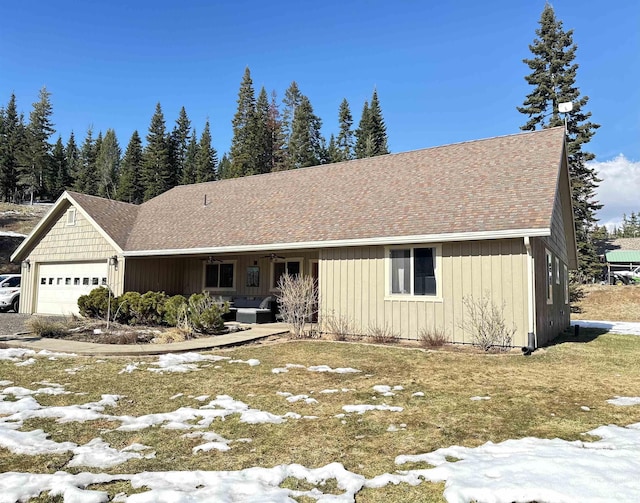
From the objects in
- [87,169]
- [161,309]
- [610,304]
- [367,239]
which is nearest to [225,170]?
[87,169]

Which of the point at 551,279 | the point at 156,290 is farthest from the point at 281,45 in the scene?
the point at 551,279

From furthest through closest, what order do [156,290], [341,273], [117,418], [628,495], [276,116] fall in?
1. [276,116]
2. [156,290]
3. [341,273]
4. [117,418]
5. [628,495]

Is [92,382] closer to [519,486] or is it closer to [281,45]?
[519,486]

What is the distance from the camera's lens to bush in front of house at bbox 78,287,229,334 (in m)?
12.2

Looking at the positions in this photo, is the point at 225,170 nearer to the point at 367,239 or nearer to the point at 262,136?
the point at 262,136

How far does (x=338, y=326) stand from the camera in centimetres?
1201

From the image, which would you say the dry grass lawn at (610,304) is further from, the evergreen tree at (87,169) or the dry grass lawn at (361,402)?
the evergreen tree at (87,169)

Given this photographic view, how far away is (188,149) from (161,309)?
176ft

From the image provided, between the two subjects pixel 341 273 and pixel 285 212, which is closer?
pixel 341 273

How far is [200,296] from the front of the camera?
13.1 meters

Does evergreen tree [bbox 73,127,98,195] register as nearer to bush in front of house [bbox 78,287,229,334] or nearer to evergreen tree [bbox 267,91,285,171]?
evergreen tree [bbox 267,91,285,171]

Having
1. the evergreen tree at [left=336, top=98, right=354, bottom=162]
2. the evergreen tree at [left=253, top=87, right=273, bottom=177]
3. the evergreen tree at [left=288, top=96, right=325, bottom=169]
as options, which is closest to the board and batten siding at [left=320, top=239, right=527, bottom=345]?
the evergreen tree at [left=288, top=96, right=325, bottom=169]

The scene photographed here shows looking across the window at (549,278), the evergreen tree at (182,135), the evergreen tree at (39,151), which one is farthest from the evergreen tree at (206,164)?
the window at (549,278)

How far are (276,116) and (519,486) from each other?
178 feet
